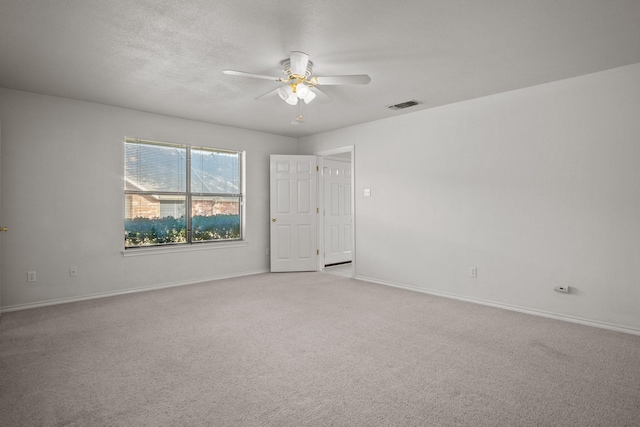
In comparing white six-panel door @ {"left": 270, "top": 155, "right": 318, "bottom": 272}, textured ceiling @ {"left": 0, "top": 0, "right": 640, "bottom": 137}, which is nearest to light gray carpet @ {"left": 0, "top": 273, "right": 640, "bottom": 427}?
white six-panel door @ {"left": 270, "top": 155, "right": 318, "bottom": 272}

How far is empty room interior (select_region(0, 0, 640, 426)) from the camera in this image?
2.25 metres

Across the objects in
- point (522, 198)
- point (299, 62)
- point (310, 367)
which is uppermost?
point (299, 62)

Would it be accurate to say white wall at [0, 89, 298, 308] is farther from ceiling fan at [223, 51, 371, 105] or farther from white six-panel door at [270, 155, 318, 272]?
ceiling fan at [223, 51, 371, 105]

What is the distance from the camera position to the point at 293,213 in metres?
6.21

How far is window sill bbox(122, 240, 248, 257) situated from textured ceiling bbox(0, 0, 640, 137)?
205 cm

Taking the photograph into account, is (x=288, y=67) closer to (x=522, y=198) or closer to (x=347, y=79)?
(x=347, y=79)

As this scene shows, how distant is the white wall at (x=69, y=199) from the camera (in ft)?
12.9

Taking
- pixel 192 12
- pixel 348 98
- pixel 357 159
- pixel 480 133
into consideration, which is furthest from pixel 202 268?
pixel 480 133

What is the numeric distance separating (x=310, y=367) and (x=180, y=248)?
11.3 ft

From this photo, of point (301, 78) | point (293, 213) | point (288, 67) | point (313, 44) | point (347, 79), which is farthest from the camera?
point (293, 213)

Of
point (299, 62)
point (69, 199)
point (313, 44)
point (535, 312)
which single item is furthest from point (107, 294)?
point (535, 312)

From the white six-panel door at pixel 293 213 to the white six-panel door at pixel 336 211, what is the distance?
19.3 inches

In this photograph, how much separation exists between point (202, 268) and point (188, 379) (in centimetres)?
328

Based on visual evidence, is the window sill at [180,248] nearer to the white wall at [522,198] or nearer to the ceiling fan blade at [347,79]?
the white wall at [522,198]
